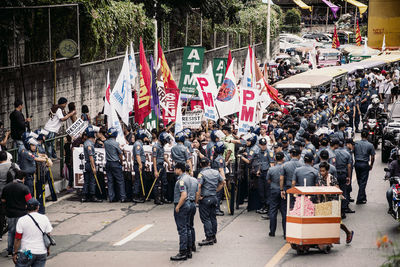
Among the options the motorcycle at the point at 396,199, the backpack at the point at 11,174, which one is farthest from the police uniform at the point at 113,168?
the motorcycle at the point at 396,199

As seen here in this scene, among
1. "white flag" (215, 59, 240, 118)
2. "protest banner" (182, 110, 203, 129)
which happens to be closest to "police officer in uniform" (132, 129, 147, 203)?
"protest banner" (182, 110, 203, 129)

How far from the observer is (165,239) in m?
14.0

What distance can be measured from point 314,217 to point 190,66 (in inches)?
348

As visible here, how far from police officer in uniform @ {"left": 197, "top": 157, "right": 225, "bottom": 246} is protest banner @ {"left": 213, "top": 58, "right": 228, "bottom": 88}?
28.1ft

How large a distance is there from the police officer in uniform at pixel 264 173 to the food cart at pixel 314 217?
10.9ft

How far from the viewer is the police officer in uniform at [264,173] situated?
1603 cm

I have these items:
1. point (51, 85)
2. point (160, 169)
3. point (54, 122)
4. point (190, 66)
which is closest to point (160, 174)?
point (160, 169)

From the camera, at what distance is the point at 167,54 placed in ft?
106

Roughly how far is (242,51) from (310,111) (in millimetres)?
21871

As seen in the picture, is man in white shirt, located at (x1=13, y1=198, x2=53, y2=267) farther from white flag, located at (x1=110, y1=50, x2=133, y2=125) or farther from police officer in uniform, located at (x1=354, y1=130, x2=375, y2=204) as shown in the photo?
police officer in uniform, located at (x1=354, y1=130, x2=375, y2=204)

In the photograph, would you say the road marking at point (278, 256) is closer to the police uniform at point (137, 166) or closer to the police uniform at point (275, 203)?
the police uniform at point (275, 203)

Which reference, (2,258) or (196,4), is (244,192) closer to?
(196,4)

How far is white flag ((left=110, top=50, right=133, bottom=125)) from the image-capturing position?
59.0 feet

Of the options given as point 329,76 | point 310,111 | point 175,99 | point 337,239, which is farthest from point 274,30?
point 337,239
